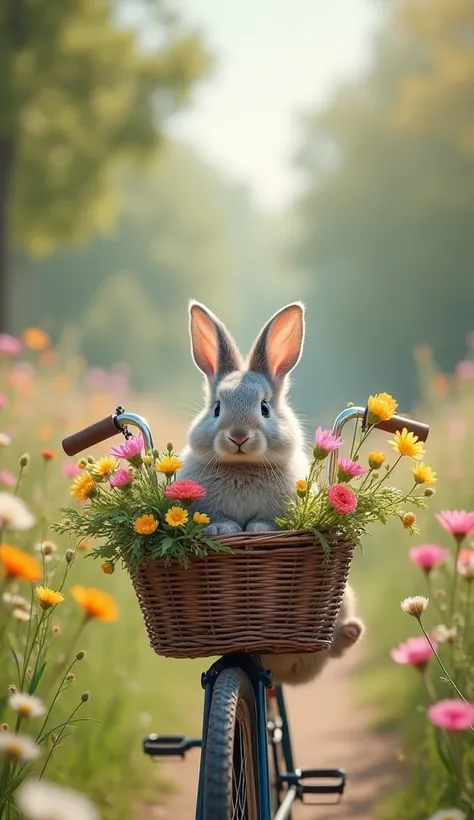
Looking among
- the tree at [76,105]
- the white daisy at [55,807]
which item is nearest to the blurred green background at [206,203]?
the tree at [76,105]

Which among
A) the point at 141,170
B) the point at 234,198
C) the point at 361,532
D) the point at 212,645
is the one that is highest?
the point at 234,198

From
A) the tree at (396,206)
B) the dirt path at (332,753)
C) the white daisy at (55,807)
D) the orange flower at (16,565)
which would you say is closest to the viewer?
the white daisy at (55,807)

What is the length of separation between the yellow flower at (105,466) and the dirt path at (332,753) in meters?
1.18

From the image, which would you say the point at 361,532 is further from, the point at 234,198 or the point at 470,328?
the point at 234,198

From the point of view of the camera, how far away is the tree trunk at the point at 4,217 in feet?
46.1

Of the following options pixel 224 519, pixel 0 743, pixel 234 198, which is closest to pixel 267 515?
pixel 224 519

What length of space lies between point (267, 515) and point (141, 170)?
44.7 feet

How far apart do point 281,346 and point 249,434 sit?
0.44 metres

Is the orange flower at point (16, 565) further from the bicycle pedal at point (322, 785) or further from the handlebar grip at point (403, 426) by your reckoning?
the bicycle pedal at point (322, 785)

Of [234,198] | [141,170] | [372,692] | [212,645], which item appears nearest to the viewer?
[212,645]

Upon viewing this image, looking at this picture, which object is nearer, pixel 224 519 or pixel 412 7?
pixel 224 519

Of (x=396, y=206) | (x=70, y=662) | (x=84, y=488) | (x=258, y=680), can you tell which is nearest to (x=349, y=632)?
(x=258, y=680)

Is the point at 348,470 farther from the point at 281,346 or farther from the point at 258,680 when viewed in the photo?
the point at 258,680

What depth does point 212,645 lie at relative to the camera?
258 centimetres
